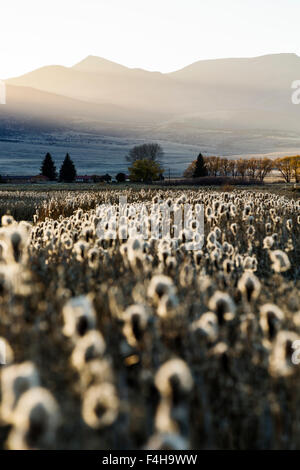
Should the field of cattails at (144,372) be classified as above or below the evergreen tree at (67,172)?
below

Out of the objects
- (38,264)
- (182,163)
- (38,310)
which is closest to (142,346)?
(38,310)

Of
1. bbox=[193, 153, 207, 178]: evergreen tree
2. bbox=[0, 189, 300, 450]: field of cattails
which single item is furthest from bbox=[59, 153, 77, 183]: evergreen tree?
bbox=[0, 189, 300, 450]: field of cattails

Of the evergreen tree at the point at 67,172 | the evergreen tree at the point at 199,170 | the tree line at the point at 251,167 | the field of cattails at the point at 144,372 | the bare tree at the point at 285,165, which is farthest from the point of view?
the bare tree at the point at 285,165

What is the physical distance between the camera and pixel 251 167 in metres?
99.1

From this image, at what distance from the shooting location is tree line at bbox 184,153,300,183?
84688 mm

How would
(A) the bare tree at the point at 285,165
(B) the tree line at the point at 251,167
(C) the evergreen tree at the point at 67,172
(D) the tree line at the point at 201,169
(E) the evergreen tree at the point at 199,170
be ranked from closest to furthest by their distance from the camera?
(D) the tree line at the point at 201,169, (C) the evergreen tree at the point at 67,172, (E) the evergreen tree at the point at 199,170, (B) the tree line at the point at 251,167, (A) the bare tree at the point at 285,165

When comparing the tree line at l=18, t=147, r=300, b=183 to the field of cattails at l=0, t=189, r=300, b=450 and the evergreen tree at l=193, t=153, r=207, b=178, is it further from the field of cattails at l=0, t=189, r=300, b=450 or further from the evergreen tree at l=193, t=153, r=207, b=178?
the field of cattails at l=0, t=189, r=300, b=450

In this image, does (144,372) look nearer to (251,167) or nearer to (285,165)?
(285,165)

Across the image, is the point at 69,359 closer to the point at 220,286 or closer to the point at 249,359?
the point at 249,359

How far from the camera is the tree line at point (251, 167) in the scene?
84.7 m

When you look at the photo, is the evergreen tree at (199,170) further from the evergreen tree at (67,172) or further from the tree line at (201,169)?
the evergreen tree at (67,172)

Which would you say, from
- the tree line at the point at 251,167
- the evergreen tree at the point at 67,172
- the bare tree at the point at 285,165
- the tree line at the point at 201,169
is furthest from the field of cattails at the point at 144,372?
the bare tree at the point at 285,165

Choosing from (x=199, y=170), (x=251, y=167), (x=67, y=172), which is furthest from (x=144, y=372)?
(x=251, y=167)
